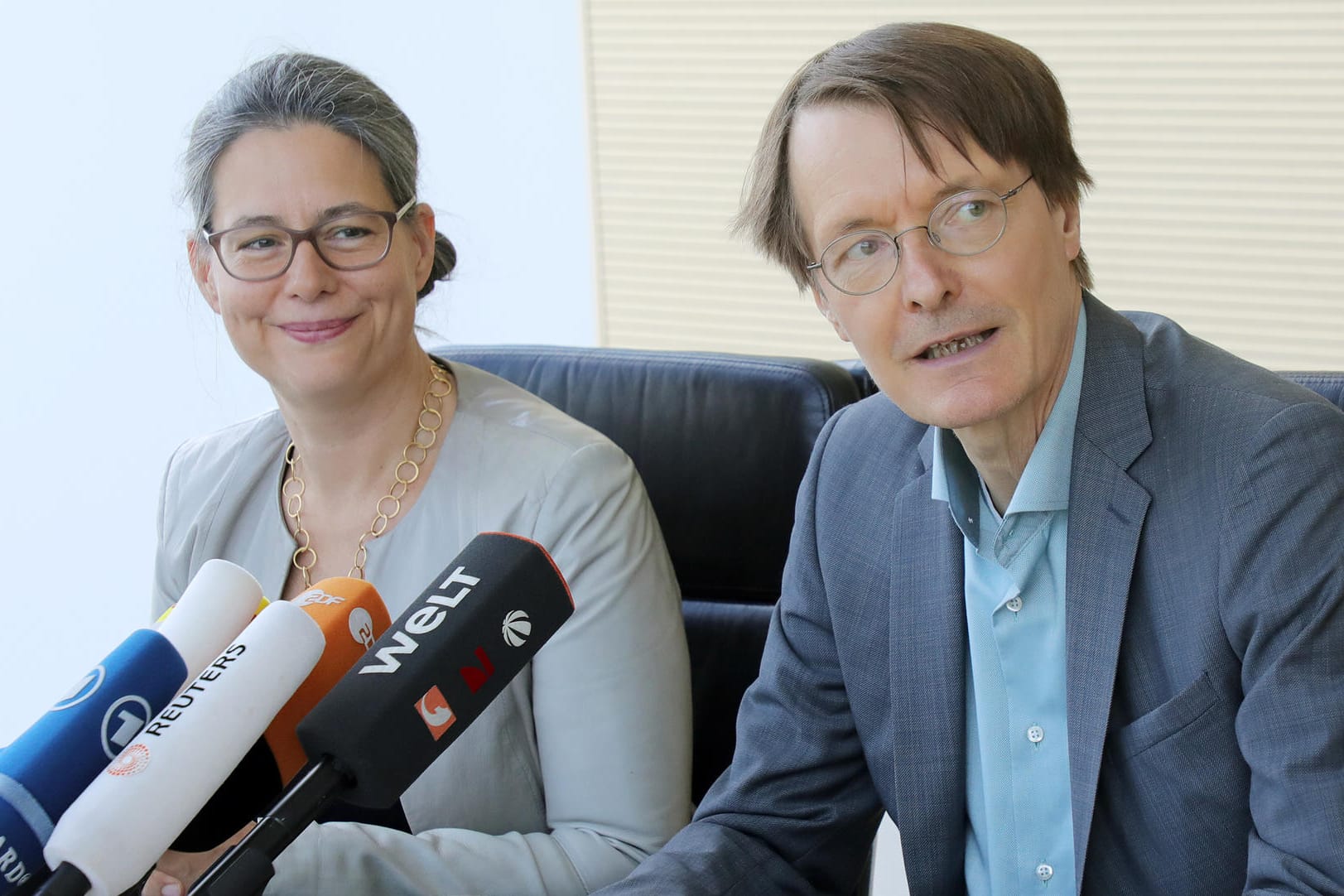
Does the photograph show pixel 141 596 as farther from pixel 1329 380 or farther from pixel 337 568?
pixel 1329 380

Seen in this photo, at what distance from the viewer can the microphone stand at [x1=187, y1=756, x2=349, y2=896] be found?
2.15 feet

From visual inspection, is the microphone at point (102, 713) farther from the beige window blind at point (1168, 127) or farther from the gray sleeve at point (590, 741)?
the beige window blind at point (1168, 127)

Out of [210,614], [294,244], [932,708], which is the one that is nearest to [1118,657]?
[932,708]

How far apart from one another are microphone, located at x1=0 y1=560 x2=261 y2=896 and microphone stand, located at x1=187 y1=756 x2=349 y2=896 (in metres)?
0.09

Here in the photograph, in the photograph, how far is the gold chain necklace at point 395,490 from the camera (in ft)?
5.34

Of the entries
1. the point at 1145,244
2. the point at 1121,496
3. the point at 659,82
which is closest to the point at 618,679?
the point at 1121,496

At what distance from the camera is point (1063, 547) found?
48.2 inches

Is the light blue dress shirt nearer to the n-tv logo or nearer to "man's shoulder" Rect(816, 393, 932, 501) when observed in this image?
"man's shoulder" Rect(816, 393, 932, 501)

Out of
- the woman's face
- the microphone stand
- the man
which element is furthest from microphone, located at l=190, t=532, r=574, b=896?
the woman's face

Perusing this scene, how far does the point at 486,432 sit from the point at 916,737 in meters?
0.65

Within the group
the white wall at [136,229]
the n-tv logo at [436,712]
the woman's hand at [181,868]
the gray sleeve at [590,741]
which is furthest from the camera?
the white wall at [136,229]

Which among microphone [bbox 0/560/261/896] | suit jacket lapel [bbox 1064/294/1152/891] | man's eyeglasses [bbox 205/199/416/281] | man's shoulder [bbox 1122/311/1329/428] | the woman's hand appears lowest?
the woman's hand

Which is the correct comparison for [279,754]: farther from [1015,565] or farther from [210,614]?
[1015,565]

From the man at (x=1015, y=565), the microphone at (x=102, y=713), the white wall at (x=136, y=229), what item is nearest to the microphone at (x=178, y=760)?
the microphone at (x=102, y=713)
